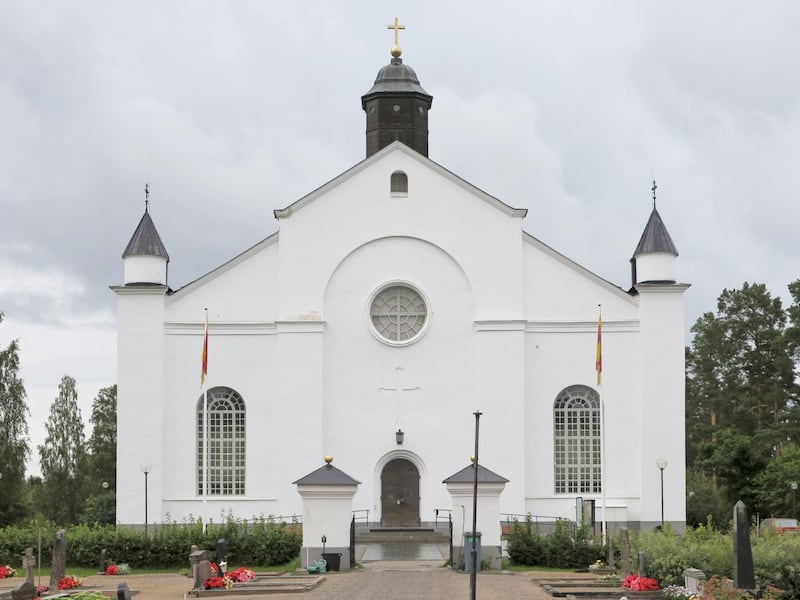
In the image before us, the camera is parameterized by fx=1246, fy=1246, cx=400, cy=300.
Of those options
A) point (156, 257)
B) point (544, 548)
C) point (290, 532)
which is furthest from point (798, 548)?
point (156, 257)

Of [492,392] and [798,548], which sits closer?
[798,548]

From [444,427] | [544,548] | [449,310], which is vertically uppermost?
[449,310]

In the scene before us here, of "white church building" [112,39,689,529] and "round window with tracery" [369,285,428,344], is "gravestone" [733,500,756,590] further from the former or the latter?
"round window with tracery" [369,285,428,344]

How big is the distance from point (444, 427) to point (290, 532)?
8.27 meters

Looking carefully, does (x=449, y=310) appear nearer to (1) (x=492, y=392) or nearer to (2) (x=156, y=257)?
(1) (x=492, y=392)

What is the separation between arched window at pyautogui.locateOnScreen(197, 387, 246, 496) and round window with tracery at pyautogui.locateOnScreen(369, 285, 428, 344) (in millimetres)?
5200

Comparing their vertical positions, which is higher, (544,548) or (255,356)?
(255,356)

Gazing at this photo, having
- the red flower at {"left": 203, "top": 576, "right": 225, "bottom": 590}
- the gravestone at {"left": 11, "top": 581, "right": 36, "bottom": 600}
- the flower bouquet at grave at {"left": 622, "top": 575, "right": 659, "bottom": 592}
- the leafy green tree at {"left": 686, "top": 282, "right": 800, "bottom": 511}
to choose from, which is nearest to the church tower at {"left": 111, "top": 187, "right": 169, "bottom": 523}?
the red flower at {"left": 203, "top": 576, "right": 225, "bottom": 590}

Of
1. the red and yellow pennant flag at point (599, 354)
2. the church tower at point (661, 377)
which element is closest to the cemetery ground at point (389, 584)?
the red and yellow pennant flag at point (599, 354)

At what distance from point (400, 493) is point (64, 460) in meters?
30.1

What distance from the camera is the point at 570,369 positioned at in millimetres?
40250

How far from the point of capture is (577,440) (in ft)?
132

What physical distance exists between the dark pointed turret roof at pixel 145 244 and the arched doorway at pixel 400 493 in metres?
10.3

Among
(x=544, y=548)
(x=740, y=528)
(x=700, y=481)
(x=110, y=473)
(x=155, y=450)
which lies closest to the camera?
(x=740, y=528)
